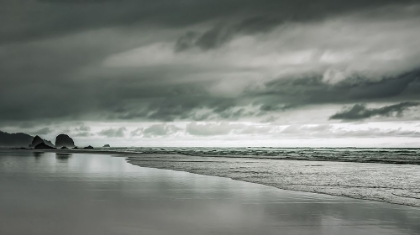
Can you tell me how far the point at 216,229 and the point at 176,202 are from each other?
455 centimetres

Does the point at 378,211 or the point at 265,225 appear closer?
the point at 265,225

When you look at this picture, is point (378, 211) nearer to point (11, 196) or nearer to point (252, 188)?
point (252, 188)

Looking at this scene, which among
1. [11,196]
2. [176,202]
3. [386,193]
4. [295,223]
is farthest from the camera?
[386,193]

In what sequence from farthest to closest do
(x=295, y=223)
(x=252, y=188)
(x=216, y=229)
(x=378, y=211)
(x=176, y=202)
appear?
(x=252, y=188) → (x=176, y=202) → (x=378, y=211) → (x=295, y=223) → (x=216, y=229)

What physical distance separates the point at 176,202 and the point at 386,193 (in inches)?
405

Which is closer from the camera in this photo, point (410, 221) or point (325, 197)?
point (410, 221)

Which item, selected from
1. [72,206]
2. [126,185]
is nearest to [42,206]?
[72,206]

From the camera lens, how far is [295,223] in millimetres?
10008

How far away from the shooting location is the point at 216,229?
9.14m

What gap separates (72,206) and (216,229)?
576cm

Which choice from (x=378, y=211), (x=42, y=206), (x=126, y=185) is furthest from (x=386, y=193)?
(x=42, y=206)

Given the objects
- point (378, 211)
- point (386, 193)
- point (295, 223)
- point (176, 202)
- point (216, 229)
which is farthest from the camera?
point (386, 193)

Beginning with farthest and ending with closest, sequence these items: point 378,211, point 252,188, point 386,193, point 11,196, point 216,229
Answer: point 252,188 < point 386,193 < point 11,196 < point 378,211 < point 216,229

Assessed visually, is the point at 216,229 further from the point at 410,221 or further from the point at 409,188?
the point at 409,188
